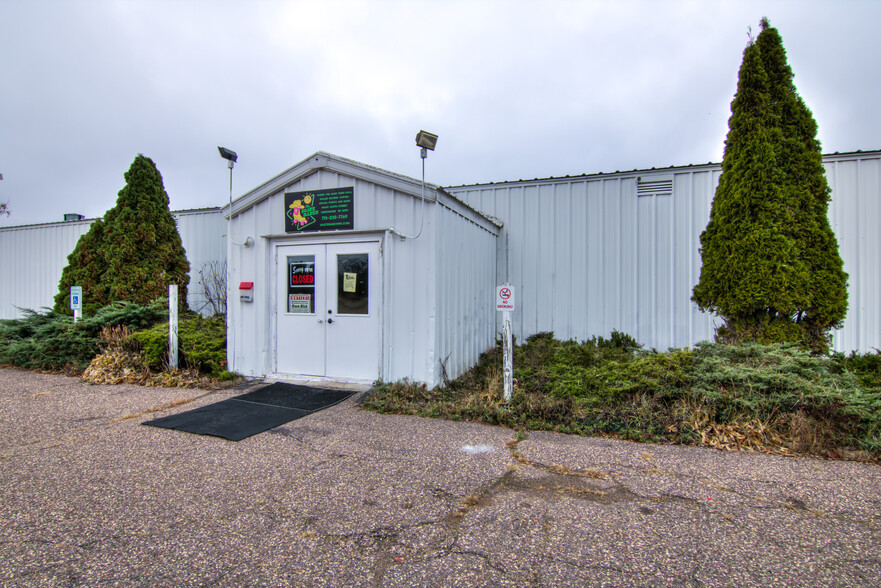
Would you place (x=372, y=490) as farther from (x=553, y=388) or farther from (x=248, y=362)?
(x=248, y=362)

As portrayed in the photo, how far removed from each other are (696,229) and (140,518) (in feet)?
29.5

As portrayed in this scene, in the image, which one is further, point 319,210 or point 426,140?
point 319,210

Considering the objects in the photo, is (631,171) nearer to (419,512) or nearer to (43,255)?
(419,512)

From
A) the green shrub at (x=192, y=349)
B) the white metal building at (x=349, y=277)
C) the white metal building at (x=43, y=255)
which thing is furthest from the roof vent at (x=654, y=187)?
Result: the white metal building at (x=43, y=255)

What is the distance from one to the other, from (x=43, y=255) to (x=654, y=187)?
17383mm

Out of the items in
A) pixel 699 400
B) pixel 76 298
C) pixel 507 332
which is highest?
pixel 76 298

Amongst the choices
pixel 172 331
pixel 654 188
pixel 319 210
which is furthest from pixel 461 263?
pixel 172 331

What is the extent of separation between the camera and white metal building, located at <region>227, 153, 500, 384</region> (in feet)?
21.4

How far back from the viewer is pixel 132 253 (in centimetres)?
1005

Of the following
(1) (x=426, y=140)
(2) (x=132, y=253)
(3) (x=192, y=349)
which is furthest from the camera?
(2) (x=132, y=253)

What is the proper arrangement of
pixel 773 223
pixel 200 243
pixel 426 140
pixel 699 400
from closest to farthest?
pixel 699 400 < pixel 773 223 < pixel 426 140 < pixel 200 243

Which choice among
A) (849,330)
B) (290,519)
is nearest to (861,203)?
(849,330)

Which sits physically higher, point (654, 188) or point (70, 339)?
point (654, 188)

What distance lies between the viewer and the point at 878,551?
266 cm
